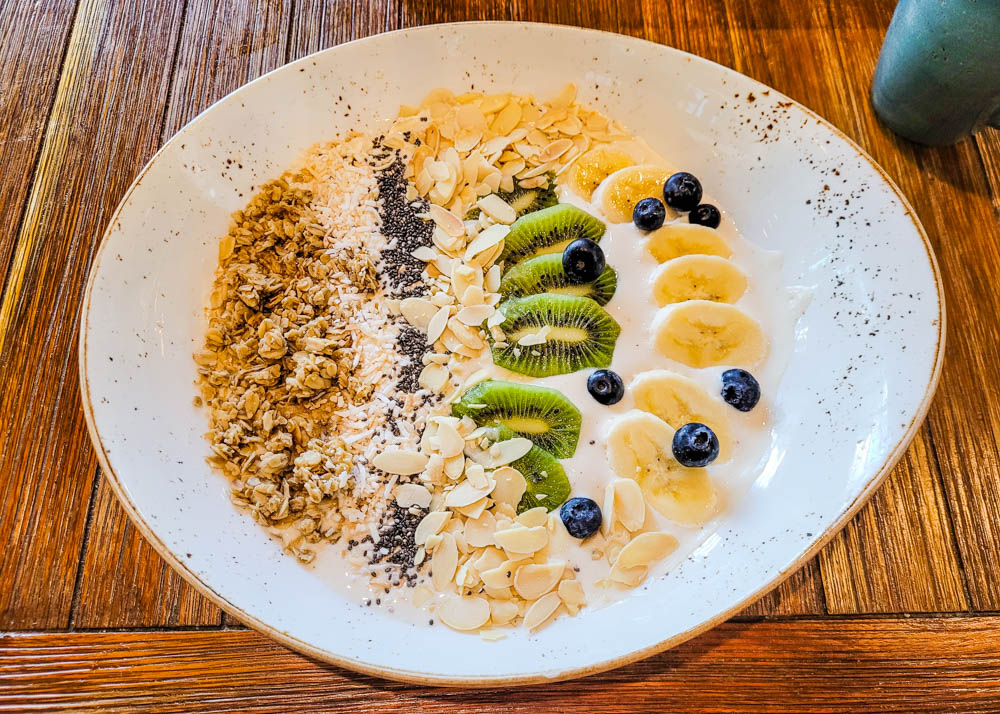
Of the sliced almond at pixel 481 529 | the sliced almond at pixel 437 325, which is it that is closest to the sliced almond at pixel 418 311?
the sliced almond at pixel 437 325

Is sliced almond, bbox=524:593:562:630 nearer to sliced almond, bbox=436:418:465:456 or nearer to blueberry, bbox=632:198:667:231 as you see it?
sliced almond, bbox=436:418:465:456

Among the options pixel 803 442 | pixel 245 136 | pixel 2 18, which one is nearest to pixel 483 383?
pixel 803 442

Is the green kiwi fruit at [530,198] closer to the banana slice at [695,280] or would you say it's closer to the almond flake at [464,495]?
the banana slice at [695,280]

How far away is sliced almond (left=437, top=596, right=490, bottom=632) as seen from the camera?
3.18 feet

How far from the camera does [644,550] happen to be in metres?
1.00

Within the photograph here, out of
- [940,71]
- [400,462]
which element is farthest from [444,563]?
[940,71]

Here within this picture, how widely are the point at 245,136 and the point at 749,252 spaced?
0.94 metres

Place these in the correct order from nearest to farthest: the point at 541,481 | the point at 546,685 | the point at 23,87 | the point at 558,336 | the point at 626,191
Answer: the point at 546,685 → the point at 541,481 → the point at 558,336 → the point at 626,191 → the point at 23,87

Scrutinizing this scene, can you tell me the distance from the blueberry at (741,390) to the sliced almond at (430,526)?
492 millimetres

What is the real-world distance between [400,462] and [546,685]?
39cm

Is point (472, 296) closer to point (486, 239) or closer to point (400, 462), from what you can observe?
point (486, 239)

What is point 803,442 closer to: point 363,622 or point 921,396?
point 921,396

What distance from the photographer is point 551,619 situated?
97cm

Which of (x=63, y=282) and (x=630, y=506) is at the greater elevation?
(x=63, y=282)
